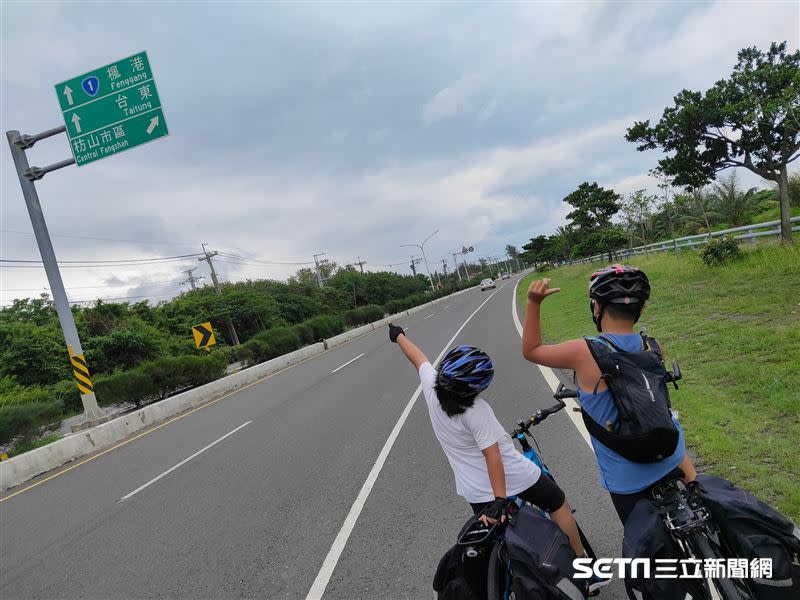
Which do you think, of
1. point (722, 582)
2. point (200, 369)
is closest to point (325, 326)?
point (200, 369)

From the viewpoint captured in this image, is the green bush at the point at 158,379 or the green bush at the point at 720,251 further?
the green bush at the point at 158,379

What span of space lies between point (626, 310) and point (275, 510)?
4.30 meters

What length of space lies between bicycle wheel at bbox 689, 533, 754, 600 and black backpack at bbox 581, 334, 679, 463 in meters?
0.32

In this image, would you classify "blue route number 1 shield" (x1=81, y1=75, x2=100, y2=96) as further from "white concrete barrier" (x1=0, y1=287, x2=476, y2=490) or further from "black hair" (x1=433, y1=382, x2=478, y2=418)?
"black hair" (x1=433, y1=382, x2=478, y2=418)

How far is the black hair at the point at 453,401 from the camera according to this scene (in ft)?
8.00

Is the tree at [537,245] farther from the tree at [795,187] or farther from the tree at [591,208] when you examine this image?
the tree at [795,187]

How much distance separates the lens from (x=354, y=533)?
4305 millimetres

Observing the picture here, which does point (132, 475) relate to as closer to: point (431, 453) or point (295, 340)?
point (431, 453)

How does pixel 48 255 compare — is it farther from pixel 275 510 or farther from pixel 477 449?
pixel 477 449

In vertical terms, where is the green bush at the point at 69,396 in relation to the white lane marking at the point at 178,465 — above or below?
above

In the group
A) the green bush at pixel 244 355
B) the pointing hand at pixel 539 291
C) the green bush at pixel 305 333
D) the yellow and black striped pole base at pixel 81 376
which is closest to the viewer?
the pointing hand at pixel 539 291

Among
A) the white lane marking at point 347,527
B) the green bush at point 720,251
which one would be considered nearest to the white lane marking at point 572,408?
the white lane marking at point 347,527

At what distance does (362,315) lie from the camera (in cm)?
4262

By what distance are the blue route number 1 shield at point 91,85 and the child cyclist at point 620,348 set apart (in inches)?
491
